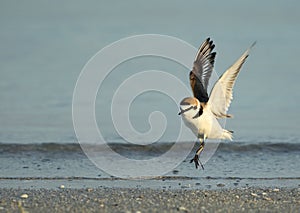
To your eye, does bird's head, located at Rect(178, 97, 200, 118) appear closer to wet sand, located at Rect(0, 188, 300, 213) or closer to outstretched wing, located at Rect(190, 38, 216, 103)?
outstretched wing, located at Rect(190, 38, 216, 103)

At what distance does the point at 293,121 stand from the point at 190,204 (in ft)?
19.7

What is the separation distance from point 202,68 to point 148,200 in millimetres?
2697

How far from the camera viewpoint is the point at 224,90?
9.76m

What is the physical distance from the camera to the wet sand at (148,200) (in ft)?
25.9

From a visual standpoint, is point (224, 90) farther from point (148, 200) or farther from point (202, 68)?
point (148, 200)

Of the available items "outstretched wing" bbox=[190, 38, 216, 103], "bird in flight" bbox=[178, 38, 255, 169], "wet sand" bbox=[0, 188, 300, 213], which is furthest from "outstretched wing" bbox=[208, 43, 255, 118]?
"wet sand" bbox=[0, 188, 300, 213]

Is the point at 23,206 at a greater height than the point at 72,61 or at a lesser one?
lesser

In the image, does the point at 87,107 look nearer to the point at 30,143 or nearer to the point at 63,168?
the point at 30,143

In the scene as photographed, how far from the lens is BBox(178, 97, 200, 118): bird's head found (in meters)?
9.38

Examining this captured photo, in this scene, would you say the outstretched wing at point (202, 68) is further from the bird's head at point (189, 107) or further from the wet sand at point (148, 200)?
the wet sand at point (148, 200)

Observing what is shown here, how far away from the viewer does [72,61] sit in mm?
17156

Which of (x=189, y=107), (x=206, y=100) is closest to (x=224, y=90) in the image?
(x=206, y=100)

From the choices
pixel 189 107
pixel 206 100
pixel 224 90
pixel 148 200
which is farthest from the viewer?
pixel 206 100

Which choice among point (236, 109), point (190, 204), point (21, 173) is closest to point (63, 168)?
point (21, 173)
